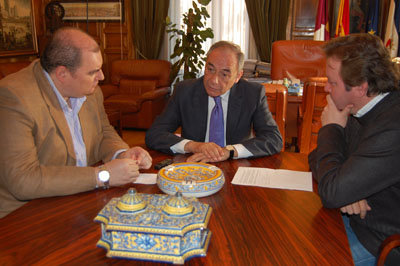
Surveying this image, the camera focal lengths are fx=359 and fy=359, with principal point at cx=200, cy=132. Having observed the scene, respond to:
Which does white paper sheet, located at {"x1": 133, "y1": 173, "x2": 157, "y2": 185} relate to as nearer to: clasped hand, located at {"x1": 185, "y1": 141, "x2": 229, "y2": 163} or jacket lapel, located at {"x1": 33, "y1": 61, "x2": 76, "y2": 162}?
clasped hand, located at {"x1": 185, "y1": 141, "x2": 229, "y2": 163}

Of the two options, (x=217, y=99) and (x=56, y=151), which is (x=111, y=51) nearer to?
(x=217, y=99)

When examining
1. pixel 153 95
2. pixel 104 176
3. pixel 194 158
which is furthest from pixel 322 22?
pixel 104 176

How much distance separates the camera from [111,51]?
24.4 feet

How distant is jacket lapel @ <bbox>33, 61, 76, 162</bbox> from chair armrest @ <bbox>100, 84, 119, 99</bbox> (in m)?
4.51

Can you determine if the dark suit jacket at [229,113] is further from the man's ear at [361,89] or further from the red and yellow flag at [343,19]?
the red and yellow flag at [343,19]

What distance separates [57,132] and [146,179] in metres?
0.49

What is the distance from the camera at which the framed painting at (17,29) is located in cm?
588

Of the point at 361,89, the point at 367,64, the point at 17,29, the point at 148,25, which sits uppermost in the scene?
the point at 148,25

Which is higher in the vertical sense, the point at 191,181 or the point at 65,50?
the point at 65,50

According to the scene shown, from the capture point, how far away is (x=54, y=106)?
170 centimetres

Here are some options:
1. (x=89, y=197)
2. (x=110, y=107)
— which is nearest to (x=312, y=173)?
(x=89, y=197)

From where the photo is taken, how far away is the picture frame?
23.4 ft

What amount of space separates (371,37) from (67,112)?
1.48 m

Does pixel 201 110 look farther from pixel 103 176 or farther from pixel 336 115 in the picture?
pixel 103 176
